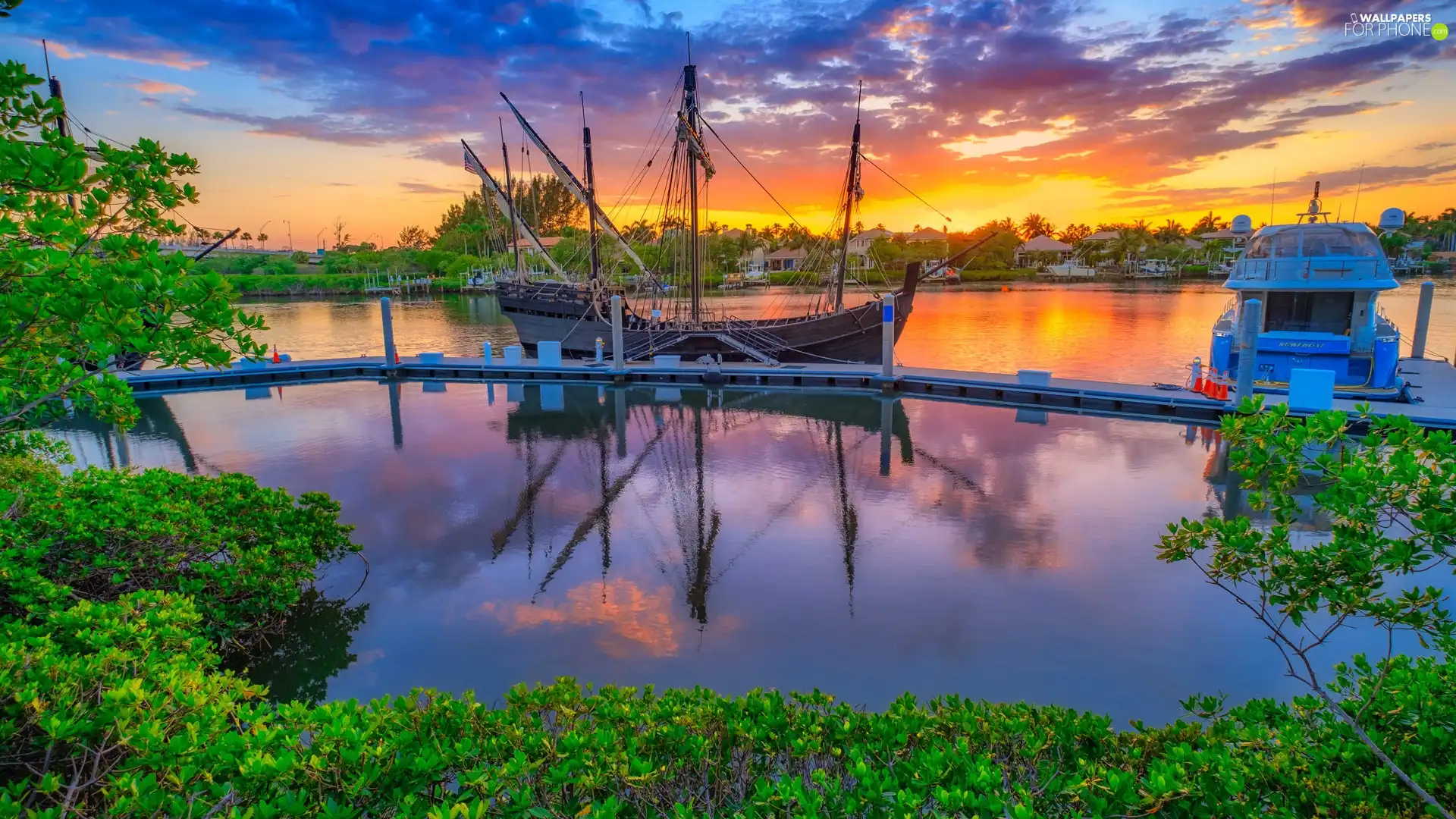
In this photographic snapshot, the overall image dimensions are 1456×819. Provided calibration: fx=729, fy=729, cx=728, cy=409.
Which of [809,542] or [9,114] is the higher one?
[9,114]

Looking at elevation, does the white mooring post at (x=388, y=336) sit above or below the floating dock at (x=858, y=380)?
above

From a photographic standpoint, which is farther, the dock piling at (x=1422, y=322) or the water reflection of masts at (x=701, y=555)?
the dock piling at (x=1422, y=322)

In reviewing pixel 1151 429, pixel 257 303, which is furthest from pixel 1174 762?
pixel 257 303

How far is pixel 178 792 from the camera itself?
104 inches

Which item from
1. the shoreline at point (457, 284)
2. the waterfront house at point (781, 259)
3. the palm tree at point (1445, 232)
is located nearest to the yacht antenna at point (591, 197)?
the shoreline at point (457, 284)

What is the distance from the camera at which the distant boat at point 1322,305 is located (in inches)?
569

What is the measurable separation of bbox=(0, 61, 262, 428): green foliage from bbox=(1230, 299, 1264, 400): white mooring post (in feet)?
43.0

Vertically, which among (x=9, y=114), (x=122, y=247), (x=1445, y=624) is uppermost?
(x=9, y=114)

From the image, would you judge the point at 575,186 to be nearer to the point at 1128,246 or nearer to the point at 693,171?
the point at 693,171

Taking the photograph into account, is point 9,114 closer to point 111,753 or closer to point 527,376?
point 111,753

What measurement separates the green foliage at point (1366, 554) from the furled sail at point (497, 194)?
30352mm

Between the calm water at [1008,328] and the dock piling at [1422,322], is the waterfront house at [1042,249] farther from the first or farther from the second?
the dock piling at [1422,322]

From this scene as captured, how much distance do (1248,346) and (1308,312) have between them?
233 inches

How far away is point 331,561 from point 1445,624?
7926 millimetres
